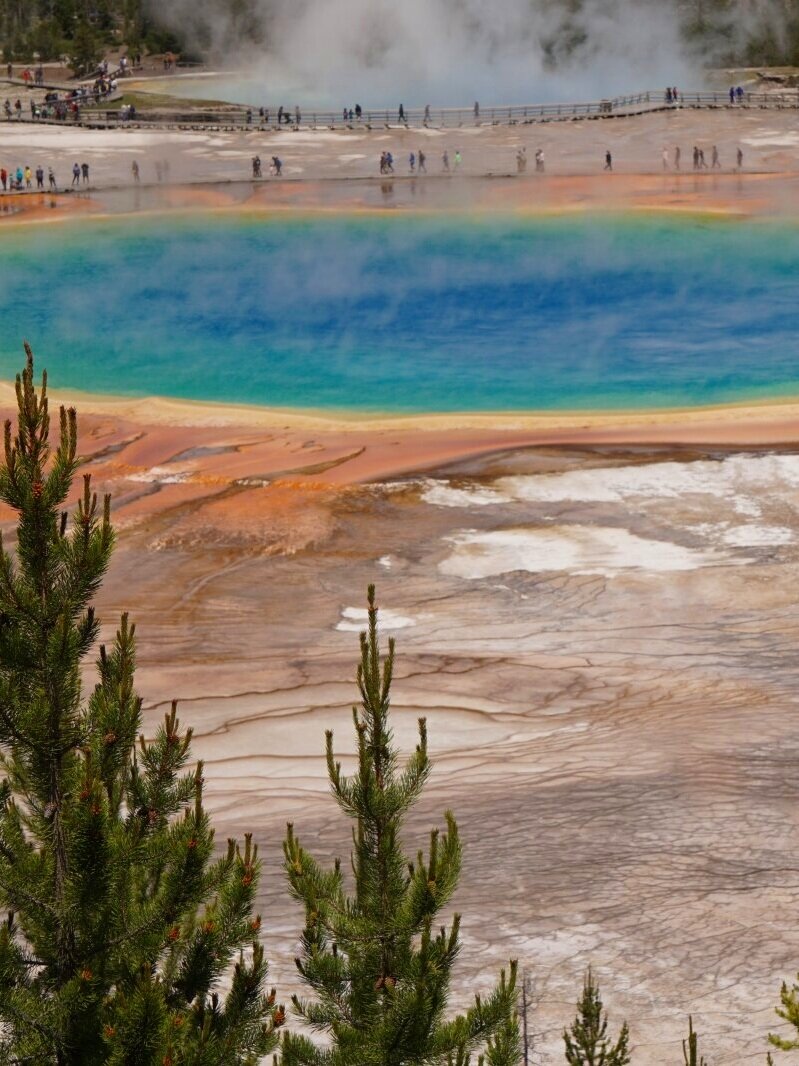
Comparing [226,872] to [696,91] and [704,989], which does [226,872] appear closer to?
[704,989]

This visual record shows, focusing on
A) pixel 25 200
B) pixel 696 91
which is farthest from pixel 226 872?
pixel 696 91

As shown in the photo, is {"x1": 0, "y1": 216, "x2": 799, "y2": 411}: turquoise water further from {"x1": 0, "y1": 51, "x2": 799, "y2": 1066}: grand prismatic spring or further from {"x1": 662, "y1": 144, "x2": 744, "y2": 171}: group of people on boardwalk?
{"x1": 662, "y1": 144, "x2": 744, "y2": 171}: group of people on boardwalk

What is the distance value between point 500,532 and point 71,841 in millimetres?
11312

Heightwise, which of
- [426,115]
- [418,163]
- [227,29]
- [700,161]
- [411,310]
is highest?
[227,29]

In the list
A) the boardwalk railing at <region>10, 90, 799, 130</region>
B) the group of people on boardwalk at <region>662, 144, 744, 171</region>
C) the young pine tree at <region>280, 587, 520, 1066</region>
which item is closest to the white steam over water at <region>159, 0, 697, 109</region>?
the boardwalk railing at <region>10, 90, 799, 130</region>

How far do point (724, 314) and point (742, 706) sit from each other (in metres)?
15.6

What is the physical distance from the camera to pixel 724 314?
27391mm

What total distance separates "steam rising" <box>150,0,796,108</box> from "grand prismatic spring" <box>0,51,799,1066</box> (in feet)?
80.7

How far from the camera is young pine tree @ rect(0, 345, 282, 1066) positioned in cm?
546

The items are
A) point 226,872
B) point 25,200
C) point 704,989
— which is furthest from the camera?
point 25,200

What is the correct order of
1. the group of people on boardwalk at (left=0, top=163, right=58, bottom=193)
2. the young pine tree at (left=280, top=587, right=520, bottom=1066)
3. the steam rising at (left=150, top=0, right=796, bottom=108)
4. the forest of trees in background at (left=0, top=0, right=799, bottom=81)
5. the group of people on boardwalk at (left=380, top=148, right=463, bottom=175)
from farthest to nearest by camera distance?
the forest of trees in background at (left=0, top=0, right=799, bottom=81) < the steam rising at (left=150, top=0, right=796, bottom=108) < the group of people on boardwalk at (left=380, top=148, right=463, bottom=175) < the group of people on boardwalk at (left=0, top=163, right=58, bottom=193) < the young pine tree at (left=280, top=587, right=520, bottom=1066)

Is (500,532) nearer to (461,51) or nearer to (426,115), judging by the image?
(426,115)

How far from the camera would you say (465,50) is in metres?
63.8

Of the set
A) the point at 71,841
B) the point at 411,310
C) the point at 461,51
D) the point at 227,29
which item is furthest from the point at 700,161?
the point at 71,841
